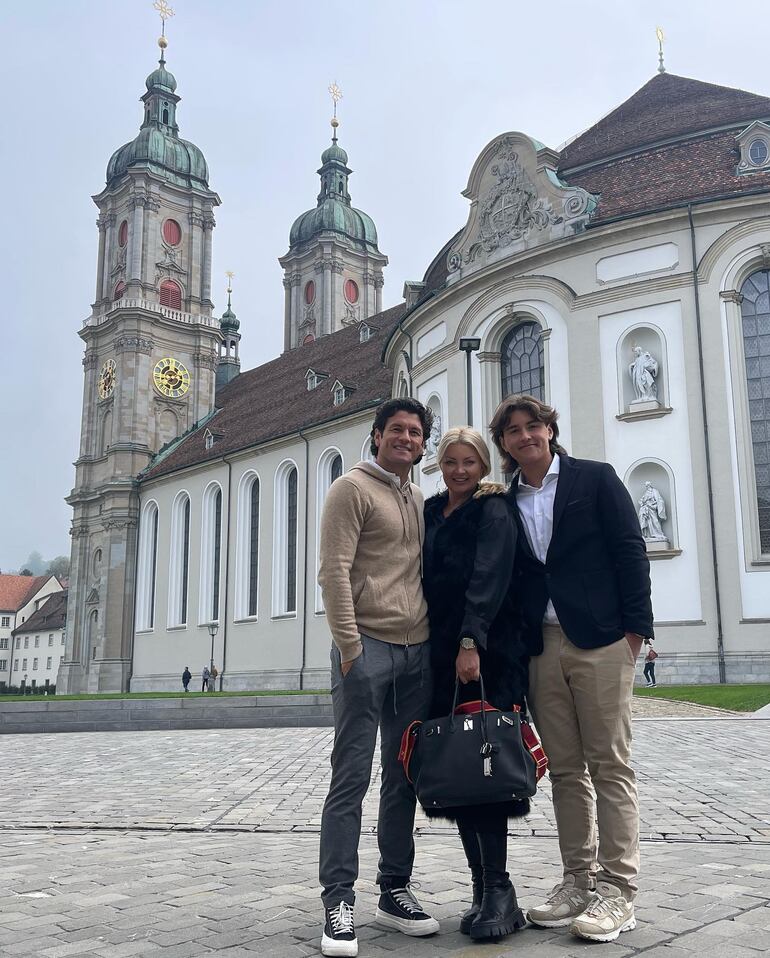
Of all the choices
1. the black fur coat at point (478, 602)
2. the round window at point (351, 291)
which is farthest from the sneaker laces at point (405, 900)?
the round window at point (351, 291)

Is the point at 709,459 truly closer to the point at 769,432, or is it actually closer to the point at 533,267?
the point at 769,432

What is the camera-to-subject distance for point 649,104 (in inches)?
1238

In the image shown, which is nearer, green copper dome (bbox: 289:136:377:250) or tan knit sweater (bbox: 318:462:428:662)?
tan knit sweater (bbox: 318:462:428:662)

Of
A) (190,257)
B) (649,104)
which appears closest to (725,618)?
(649,104)

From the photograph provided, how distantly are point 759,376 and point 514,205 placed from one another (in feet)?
27.0

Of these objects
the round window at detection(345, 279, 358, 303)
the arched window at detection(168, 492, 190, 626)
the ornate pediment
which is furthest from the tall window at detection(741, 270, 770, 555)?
the round window at detection(345, 279, 358, 303)

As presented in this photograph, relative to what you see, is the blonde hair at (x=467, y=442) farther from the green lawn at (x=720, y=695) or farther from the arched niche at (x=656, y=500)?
the arched niche at (x=656, y=500)

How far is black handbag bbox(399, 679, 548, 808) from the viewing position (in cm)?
404

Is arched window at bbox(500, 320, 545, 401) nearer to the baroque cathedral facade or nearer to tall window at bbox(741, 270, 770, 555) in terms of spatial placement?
the baroque cathedral facade

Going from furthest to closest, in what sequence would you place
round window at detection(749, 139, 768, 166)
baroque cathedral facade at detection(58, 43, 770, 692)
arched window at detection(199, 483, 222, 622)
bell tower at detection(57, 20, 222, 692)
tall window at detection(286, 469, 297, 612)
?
bell tower at detection(57, 20, 222, 692) < arched window at detection(199, 483, 222, 622) < tall window at detection(286, 469, 297, 612) < round window at detection(749, 139, 768, 166) < baroque cathedral facade at detection(58, 43, 770, 692)

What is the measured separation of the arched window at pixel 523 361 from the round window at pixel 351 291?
38181 millimetres

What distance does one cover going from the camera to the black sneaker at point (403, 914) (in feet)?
13.4

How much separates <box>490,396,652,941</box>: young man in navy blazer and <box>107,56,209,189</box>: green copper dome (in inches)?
2156

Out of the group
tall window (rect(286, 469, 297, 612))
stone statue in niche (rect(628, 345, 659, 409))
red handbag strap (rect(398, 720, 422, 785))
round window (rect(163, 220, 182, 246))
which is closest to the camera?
red handbag strap (rect(398, 720, 422, 785))
